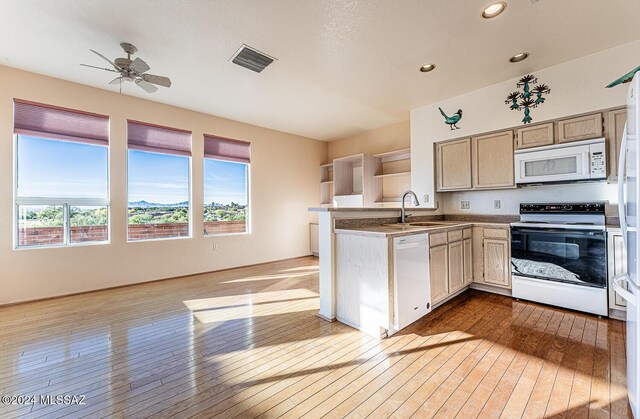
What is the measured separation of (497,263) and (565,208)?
982 millimetres

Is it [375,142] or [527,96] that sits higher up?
[375,142]

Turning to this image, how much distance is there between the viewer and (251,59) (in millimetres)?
3055

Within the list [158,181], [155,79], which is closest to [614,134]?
[155,79]

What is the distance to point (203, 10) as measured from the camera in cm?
230

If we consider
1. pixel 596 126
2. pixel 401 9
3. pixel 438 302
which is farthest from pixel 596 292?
pixel 401 9

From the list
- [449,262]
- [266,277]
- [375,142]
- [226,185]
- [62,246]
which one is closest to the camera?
[449,262]

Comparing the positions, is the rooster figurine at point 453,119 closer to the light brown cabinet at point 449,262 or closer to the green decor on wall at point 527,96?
the green decor on wall at point 527,96

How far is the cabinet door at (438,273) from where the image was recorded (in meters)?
2.84

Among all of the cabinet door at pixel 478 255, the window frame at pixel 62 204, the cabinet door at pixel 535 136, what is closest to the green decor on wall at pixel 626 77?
the cabinet door at pixel 535 136

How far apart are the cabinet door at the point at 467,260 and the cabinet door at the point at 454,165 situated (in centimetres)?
88

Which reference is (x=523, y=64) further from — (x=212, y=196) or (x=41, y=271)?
(x=41, y=271)

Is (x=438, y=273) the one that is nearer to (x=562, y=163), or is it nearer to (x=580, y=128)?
(x=562, y=163)

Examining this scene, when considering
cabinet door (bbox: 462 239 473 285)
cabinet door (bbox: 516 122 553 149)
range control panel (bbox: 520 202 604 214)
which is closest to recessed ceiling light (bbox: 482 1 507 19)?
cabinet door (bbox: 516 122 553 149)

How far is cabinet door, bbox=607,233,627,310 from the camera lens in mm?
2602
